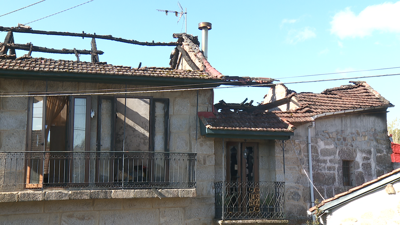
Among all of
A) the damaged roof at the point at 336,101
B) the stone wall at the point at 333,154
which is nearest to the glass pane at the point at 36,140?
the stone wall at the point at 333,154

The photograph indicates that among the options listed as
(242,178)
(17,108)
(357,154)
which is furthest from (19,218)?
(357,154)

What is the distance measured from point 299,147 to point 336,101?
2.38 m

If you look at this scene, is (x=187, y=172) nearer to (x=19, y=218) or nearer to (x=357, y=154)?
(x=19, y=218)

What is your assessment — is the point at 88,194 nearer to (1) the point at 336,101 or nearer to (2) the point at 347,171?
(2) the point at 347,171

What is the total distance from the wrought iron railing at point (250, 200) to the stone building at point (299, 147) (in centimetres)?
3

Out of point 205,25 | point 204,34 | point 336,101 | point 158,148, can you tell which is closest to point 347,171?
point 336,101

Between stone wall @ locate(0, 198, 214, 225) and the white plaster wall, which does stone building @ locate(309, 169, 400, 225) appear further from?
stone wall @ locate(0, 198, 214, 225)

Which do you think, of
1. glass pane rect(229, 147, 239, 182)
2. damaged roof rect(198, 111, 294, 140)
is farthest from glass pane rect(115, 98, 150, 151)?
glass pane rect(229, 147, 239, 182)

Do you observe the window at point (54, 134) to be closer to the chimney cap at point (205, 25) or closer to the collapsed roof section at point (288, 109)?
the collapsed roof section at point (288, 109)

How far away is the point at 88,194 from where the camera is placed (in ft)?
31.4

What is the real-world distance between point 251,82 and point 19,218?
21.8 ft

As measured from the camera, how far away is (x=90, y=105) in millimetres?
10367

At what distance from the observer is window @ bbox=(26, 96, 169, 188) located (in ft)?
32.8

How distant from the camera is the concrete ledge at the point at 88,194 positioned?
920 cm
